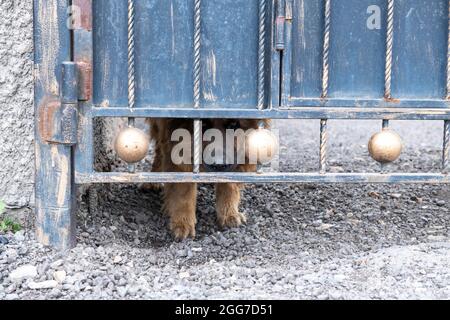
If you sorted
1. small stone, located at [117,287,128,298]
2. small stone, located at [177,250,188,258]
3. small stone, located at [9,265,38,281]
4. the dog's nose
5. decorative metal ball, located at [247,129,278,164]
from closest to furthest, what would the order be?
small stone, located at [117,287,128,298], small stone, located at [9,265,38,281], decorative metal ball, located at [247,129,278,164], small stone, located at [177,250,188,258], the dog's nose

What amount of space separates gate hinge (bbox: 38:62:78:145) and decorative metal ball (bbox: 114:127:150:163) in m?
0.21

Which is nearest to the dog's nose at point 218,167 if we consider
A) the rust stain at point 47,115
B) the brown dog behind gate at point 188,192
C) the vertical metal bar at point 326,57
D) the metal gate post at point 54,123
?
the brown dog behind gate at point 188,192

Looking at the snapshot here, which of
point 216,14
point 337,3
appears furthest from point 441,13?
point 216,14

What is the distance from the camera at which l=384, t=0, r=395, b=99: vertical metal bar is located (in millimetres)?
3256

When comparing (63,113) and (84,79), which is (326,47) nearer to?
(84,79)

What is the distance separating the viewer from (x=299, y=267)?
11.3ft

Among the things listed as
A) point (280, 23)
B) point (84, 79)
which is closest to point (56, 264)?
point (84, 79)

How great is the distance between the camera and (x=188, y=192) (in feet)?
14.5

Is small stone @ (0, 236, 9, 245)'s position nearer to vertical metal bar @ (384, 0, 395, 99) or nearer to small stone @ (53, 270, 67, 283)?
small stone @ (53, 270, 67, 283)

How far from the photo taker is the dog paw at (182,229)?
4.25 meters

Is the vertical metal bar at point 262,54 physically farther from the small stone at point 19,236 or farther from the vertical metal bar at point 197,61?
the small stone at point 19,236

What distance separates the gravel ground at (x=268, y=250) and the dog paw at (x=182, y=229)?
57 mm

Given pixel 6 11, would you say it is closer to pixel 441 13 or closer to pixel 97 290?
pixel 97 290

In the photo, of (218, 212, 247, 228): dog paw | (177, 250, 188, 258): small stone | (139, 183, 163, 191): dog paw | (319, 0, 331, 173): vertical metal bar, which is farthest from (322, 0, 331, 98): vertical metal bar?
(139, 183, 163, 191): dog paw
